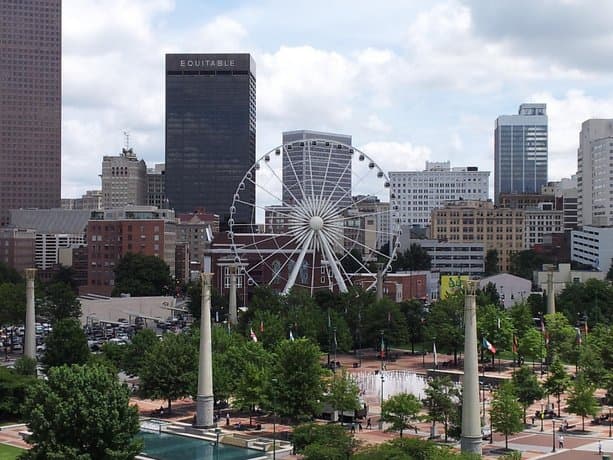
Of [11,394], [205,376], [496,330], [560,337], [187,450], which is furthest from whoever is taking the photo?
[560,337]

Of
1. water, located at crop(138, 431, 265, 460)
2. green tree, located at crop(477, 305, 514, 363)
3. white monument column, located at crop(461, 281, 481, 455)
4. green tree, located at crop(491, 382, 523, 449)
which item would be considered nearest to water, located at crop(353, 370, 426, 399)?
green tree, located at crop(477, 305, 514, 363)

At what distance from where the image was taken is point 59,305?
12444cm

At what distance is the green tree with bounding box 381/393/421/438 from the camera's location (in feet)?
215

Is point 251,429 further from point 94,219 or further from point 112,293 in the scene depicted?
point 94,219

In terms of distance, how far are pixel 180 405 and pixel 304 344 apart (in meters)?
15.6

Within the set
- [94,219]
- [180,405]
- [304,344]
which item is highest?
[94,219]

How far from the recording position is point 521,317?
106 m

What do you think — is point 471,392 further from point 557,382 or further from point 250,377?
point 557,382

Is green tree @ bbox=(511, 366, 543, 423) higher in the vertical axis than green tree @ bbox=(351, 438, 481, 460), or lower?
lower

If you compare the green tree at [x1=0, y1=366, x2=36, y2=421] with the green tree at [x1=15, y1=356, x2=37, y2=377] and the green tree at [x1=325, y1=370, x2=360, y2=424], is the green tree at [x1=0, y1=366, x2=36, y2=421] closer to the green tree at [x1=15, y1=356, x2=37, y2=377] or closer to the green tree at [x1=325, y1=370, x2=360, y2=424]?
the green tree at [x1=15, y1=356, x2=37, y2=377]

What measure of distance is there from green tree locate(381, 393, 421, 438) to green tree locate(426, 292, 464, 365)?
35419 millimetres

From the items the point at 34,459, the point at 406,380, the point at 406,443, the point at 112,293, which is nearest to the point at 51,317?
the point at 112,293

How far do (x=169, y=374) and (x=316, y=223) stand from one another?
2078 inches

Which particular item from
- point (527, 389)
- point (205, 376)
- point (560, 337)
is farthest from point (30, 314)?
point (560, 337)
